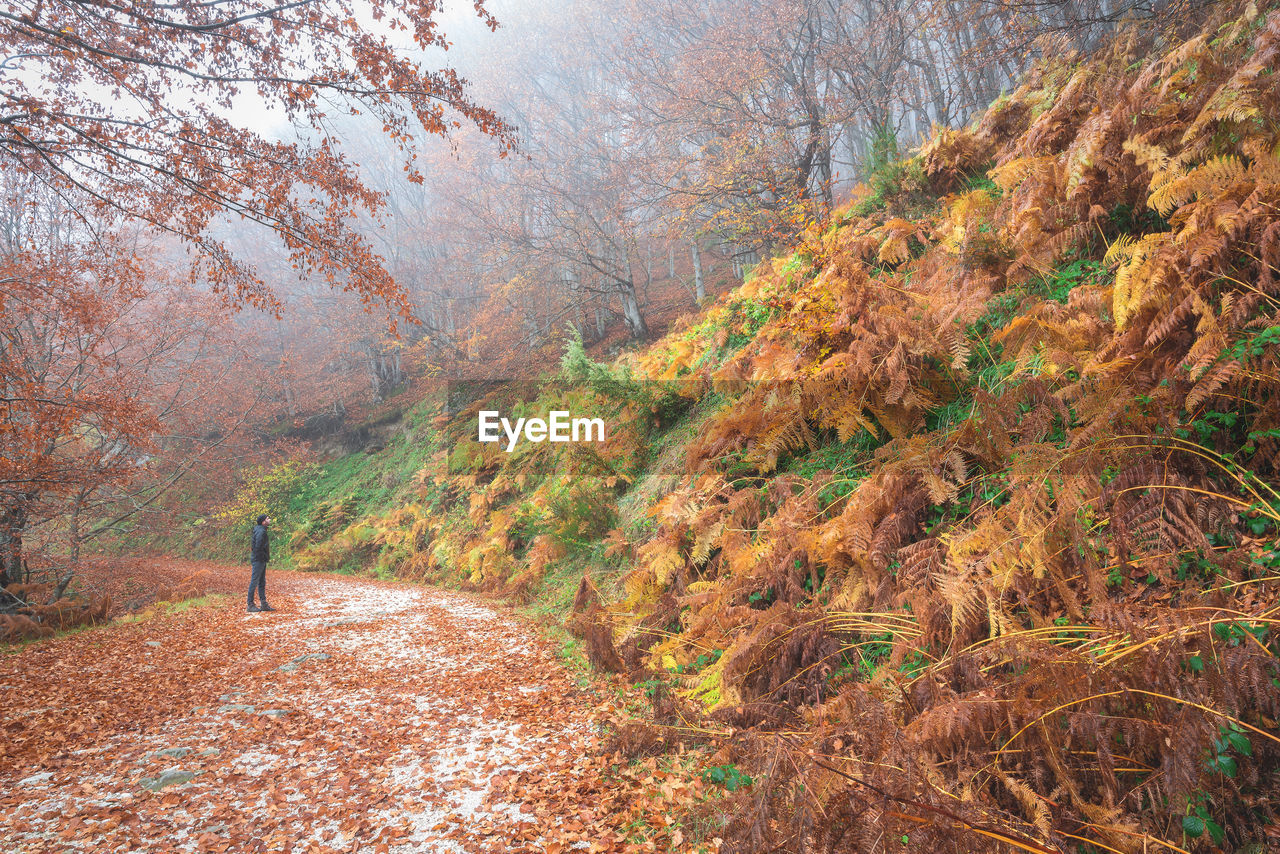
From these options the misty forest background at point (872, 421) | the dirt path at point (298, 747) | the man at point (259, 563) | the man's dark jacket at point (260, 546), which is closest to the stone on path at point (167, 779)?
the dirt path at point (298, 747)

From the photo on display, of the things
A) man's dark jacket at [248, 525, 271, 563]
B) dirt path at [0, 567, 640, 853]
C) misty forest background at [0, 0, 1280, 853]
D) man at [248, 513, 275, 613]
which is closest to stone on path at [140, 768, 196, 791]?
dirt path at [0, 567, 640, 853]

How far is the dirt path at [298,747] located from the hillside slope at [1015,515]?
618 mm

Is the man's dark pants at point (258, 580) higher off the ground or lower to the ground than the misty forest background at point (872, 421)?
lower

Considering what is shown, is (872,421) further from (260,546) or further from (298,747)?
(260,546)

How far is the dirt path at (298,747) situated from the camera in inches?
107

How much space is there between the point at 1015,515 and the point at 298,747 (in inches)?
171

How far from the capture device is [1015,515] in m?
2.82

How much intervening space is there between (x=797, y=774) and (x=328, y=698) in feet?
13.1

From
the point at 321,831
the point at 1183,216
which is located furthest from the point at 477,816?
the point at 1183,216

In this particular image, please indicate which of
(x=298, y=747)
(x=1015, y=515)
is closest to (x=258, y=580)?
(x=298, y=747)

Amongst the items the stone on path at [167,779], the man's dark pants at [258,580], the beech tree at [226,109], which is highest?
the beech tree at [226,109]

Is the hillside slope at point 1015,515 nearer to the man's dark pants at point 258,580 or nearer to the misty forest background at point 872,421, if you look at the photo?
the misty forest background at point 872,421

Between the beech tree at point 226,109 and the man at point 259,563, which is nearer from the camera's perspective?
the beech tree at point 226,109

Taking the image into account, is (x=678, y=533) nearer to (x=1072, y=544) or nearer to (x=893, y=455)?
(x=893, y=455)
